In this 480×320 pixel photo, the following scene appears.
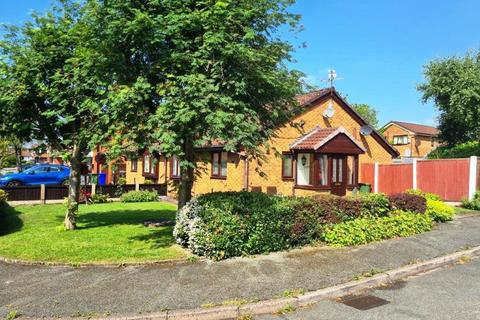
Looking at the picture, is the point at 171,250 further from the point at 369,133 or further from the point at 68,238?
the point at 369,133

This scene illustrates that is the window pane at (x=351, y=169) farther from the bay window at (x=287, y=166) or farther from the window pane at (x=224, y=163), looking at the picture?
the window pane at (x=224, y=163)

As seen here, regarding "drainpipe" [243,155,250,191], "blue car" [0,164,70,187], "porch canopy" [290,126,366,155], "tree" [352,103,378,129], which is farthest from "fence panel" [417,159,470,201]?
"tree" [352,103,378,129]

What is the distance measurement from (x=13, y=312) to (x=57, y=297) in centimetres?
67

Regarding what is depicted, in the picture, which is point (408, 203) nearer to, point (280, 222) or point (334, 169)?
point (280, 222)

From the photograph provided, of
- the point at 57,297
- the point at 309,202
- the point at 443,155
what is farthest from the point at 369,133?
the point at 57,297

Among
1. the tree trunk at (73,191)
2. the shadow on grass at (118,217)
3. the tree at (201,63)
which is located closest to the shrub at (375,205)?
the tree at (201,63)

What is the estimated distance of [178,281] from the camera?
6.69 meters

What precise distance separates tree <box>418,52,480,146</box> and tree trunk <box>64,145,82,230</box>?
25726 millimetres

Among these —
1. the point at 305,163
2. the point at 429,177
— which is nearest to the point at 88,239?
the point at 305,163

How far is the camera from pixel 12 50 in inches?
428

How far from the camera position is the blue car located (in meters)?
25.8

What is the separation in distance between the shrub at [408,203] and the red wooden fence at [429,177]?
709 cm

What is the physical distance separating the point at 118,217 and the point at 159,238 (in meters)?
4.87

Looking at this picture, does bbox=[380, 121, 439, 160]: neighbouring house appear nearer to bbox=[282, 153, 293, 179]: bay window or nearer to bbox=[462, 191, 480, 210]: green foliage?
bbox=[462, 191, 480, 210]: green foliage
